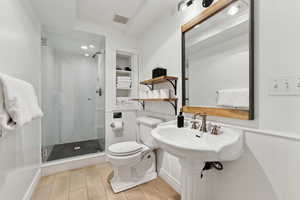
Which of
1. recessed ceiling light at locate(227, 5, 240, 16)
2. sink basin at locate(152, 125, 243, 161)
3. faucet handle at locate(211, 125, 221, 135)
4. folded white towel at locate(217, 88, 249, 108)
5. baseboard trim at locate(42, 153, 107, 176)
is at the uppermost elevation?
recessed ceiling light at locate(227, 5, 240, 16)

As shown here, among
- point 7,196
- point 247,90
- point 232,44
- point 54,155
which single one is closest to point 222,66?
point 232,44

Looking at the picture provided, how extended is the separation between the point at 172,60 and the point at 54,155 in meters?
2.38

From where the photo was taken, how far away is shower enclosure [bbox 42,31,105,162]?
246cm

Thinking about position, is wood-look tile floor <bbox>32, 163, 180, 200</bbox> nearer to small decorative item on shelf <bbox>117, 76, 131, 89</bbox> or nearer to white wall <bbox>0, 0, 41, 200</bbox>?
white wall <bbox>0, 0, 41, 200</bbox>

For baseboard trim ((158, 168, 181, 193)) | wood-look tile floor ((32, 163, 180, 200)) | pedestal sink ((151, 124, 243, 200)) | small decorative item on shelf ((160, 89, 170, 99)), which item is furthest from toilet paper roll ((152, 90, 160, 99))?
wood-look tile floor ((32, 163, 180, 200))

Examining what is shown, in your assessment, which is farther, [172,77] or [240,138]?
[172,77]

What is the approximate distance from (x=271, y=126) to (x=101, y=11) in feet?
7.45

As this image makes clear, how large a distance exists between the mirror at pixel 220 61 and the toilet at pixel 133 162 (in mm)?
708

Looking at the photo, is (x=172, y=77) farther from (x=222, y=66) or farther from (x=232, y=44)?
(x=232, y=44)

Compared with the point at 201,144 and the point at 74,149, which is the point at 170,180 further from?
the point at 74,149

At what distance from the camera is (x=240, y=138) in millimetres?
947

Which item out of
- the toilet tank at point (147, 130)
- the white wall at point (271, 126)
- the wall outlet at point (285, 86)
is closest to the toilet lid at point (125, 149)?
the toilet tank at point (147, 130)

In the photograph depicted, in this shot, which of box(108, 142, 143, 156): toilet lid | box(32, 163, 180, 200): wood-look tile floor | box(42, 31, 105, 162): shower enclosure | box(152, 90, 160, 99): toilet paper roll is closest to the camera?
box(32, 163, 180, 200): wood-look tile floor

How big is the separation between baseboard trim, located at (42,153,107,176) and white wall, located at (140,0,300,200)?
72.0 inches
